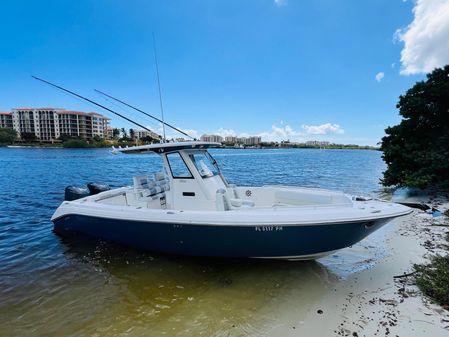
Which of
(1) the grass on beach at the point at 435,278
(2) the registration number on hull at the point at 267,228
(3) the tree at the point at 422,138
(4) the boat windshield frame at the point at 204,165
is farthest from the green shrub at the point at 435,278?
(3) the tree at the point at 422,138

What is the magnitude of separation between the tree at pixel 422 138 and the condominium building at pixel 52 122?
115m

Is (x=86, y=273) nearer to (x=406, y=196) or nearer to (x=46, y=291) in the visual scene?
(x=46, y=291)

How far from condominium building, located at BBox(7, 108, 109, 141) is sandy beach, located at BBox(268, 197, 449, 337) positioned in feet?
388

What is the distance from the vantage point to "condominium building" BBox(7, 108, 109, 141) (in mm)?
106250

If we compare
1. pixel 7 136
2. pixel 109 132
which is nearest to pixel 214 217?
pixel 7 136

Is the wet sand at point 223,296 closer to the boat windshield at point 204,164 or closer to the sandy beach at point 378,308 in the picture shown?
the sandy beach at point 378,308

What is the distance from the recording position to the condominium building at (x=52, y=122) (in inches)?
4183

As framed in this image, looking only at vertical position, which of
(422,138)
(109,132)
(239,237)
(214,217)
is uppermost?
(109,132)

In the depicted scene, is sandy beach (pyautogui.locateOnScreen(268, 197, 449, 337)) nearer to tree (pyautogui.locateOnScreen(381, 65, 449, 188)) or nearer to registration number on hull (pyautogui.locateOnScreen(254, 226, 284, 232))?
registration number on hull (pyautogui.locateOnScreen(254, 226, 284, 232))

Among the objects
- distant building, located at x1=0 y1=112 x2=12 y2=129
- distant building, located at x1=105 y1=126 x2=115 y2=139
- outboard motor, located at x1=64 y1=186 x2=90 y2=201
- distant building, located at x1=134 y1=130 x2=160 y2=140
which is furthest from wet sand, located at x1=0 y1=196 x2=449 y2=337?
distant building, located at x1=0 y1=112 x2=12 y2=129

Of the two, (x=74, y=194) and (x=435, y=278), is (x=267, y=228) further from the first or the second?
(x=74, y=194)

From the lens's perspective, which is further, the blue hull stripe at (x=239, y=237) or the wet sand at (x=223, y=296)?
the blue hull stripe at (x=239, y=237)

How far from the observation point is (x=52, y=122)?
107062mm

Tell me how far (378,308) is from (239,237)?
2.54 m
